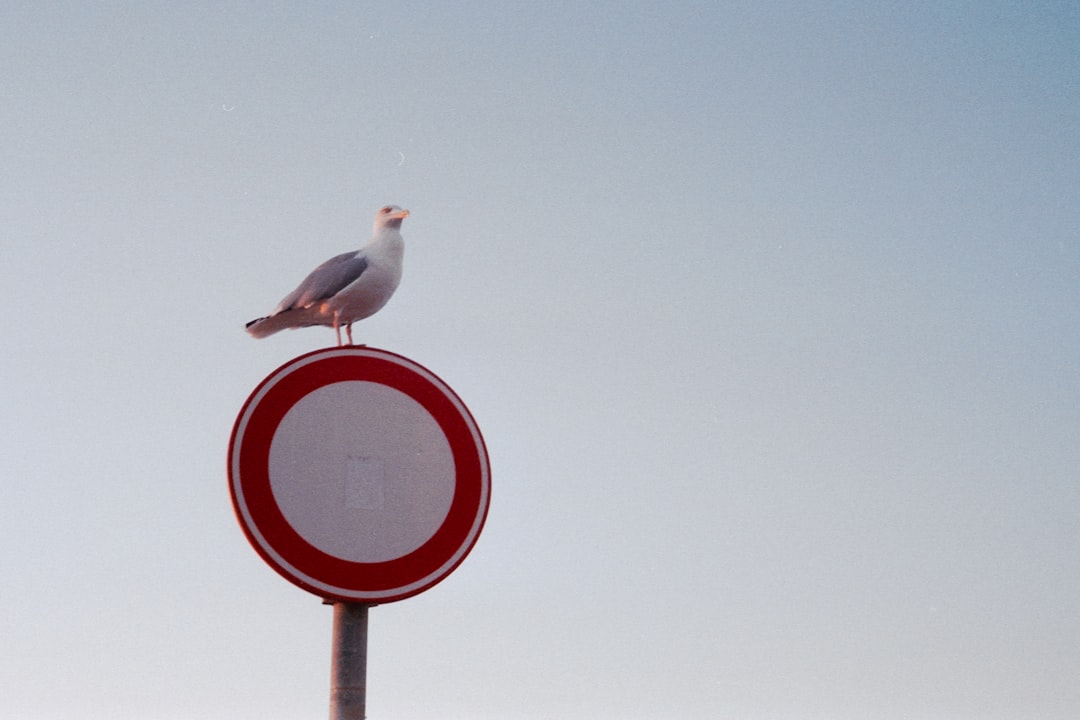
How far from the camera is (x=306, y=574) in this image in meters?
2.17

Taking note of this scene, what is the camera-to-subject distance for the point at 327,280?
3.27 metres

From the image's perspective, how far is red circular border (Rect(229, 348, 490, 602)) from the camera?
2.17m

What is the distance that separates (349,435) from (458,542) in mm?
323

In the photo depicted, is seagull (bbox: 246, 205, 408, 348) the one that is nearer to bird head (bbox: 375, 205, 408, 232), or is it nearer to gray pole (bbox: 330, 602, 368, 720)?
bird head (bbox: 375, 205, 408, 232)

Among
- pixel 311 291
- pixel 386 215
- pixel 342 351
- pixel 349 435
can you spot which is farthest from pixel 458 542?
pixel 386 215

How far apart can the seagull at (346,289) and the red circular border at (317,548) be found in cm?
69

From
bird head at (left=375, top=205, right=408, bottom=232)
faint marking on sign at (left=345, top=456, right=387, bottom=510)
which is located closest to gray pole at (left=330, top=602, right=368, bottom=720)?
faint marking on sign at (left=345, top=456, right=387, bottom=510)

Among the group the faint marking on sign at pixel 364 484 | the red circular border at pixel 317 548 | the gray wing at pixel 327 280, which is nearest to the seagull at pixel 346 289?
the gray wing at pixel 327 280

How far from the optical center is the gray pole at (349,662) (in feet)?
6.97

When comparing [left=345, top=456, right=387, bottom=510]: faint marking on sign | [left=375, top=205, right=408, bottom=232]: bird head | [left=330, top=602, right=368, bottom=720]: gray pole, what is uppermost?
Answer: [left=375, top=205, right=408, bottom=232]: bird head

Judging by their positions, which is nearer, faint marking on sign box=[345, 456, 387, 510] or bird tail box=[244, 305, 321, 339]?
faint marking on sign box=[345, 456, 387, 510]

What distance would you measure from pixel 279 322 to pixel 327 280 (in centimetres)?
40

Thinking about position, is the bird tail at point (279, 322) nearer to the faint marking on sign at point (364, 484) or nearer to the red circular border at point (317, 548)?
the red circular border at point (317, 548)

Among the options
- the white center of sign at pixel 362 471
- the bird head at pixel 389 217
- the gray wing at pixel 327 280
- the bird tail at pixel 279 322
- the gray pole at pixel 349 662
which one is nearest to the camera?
the gray pole at pixel 349 662
